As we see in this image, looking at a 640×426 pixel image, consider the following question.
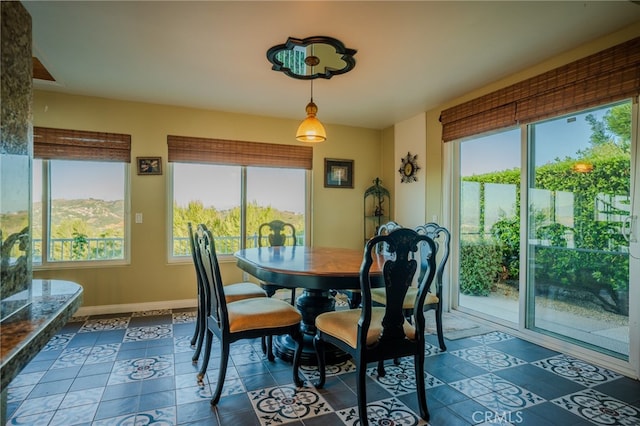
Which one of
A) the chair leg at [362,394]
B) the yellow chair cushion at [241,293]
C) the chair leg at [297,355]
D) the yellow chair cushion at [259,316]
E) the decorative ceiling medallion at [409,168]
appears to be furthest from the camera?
the decorative ceiling medallion at [409,168]

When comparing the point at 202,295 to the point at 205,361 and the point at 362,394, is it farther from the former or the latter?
the point at 362,394

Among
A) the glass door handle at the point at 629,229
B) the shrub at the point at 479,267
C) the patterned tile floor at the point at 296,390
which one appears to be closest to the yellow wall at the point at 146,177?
the patterned tile floor at the point at 296,390

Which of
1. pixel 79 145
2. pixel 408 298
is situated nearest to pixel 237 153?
pixel 79 145

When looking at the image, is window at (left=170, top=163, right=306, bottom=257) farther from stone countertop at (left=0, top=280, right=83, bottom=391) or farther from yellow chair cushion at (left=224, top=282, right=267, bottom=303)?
stone countertop at (left=0, top=280, right=83, bottom=391)

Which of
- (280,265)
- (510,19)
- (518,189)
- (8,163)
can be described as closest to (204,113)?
(280,265)

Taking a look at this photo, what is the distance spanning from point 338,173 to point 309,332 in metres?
2.67

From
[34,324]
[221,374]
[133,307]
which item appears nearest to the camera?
[34,324]

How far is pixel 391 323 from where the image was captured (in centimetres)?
192

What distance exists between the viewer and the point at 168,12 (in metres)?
2.20

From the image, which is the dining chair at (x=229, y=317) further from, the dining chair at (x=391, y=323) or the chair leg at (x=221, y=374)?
the dining chair at (x=391, y=323)

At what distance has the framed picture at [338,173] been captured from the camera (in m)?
4.93

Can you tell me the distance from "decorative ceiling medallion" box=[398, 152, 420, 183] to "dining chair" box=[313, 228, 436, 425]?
9.00 ft

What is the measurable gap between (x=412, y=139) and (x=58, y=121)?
414cm

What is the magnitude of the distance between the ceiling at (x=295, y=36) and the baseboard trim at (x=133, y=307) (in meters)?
2.35
